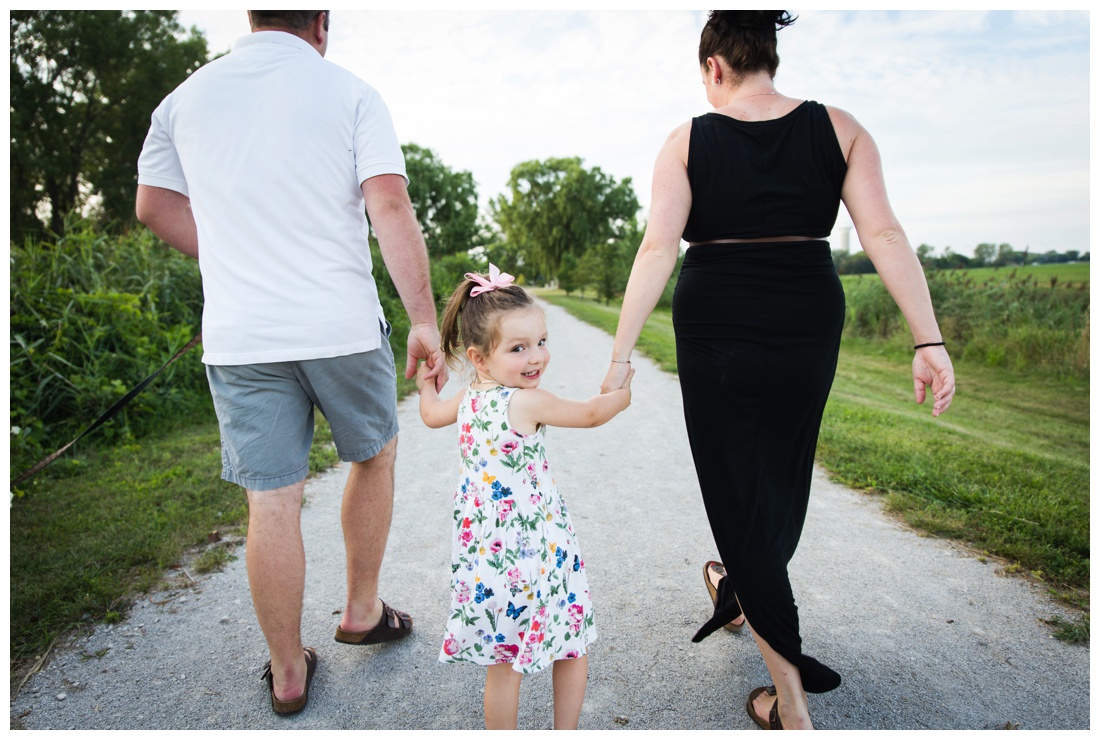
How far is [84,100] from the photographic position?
76.8 ft

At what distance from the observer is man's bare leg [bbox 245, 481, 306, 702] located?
2.09m

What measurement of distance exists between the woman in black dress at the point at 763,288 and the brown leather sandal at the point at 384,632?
1242 mm

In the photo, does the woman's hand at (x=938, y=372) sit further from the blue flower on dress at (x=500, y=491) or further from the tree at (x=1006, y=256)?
the tree at (x=1006, y=256)

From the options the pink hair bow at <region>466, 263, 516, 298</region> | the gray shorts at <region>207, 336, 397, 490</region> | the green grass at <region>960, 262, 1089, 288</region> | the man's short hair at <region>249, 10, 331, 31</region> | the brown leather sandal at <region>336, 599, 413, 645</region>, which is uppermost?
the man's short hair at <region>249, 10, 331, 31</region>

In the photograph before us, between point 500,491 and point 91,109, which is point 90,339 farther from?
point 91,109

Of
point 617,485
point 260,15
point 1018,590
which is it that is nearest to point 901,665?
point 1018,590

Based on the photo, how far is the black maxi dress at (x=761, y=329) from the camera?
195 centimetres

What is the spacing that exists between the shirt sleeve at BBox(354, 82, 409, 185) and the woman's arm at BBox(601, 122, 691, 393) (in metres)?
0.75

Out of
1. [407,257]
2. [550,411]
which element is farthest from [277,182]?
[550,411]

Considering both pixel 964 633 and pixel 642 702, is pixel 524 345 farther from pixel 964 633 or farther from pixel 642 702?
pixel 964 633

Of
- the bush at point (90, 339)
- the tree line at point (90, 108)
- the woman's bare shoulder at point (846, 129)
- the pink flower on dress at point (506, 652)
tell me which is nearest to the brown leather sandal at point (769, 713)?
the pink flower on dress at point (506, 652)

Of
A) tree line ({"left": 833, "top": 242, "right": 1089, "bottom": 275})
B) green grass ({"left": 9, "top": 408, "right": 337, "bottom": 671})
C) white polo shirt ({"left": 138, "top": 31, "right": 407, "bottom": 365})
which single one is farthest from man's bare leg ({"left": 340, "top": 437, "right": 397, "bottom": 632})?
tree line ({"left": 833, "top": 242, "right": 1089, "bottom": 275})

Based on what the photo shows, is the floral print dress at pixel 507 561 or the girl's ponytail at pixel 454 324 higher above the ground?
the girl's ponytail at pixel 454 324

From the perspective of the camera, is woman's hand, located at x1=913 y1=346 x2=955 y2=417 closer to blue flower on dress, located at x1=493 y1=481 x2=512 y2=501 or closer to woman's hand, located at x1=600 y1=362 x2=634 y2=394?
woman's hand, located at x1=600 y1=362 x2=634 y2=394
